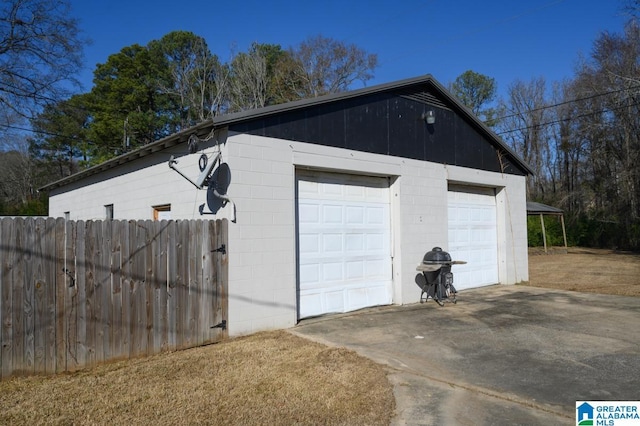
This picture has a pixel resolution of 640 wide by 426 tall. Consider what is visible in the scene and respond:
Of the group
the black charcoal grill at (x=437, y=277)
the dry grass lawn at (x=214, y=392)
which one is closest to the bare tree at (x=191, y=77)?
the black charcoal grill at (x=437, y=277)

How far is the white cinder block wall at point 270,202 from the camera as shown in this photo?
702cm

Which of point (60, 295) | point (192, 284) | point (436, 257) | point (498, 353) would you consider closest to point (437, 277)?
point (436, 257)

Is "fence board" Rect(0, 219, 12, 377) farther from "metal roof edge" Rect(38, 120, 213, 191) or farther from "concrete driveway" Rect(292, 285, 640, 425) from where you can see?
"concrete driveway" Rect(292, 285, 640, 425)

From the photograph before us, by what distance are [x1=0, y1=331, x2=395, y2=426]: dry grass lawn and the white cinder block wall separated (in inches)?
57.6

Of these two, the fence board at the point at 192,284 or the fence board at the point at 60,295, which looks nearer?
the fence board at the point at 60,295

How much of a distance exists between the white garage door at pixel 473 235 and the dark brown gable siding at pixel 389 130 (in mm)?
880

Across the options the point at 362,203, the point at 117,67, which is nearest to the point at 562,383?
the point at 362,203

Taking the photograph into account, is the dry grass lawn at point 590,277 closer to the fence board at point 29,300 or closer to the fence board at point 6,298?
the fence board at point 29,300

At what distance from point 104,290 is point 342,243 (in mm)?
4471

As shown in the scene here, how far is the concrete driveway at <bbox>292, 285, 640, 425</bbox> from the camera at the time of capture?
4.18 metres

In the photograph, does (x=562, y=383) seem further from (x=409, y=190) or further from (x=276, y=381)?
(x=409, y=190)

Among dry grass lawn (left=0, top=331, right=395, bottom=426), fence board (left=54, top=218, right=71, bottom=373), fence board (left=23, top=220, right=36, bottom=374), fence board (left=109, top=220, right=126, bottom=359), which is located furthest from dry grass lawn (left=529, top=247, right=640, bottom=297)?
fence board (left=23, top=220, right=36, bottom=374)

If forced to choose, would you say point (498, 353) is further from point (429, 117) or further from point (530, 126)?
point (530, 126)

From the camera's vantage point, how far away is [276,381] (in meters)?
4.80
